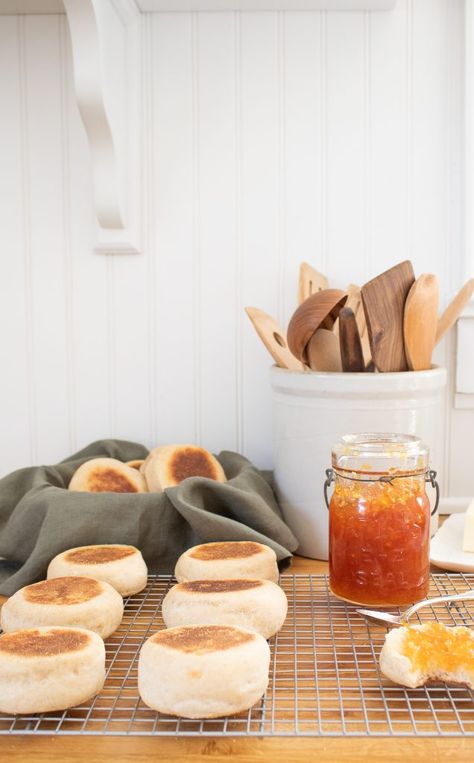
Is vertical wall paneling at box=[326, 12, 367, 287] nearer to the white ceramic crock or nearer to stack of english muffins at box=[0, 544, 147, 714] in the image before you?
the white ceramic crock

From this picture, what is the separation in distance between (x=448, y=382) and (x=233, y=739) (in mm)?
807

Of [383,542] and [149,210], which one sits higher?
[149,210]

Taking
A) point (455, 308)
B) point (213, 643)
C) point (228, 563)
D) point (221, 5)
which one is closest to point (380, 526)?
point (228, 563)

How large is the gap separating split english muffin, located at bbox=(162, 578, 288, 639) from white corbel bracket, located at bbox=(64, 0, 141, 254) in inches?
25.6

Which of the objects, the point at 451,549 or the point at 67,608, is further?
the point at 451,549

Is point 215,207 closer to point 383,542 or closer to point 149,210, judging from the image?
point 149,210

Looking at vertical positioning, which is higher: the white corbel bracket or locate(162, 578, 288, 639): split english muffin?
the white corbel bracket

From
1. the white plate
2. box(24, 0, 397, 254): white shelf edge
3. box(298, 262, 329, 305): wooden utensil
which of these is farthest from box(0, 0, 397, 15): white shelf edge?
the white plate

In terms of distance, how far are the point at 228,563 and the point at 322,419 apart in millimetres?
260

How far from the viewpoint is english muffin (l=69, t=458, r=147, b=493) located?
1.11 m

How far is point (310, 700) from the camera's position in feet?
2.29

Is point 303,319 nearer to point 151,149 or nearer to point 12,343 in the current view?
point 151,149

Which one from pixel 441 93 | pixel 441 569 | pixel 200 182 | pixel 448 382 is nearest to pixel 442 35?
pixel 441 93

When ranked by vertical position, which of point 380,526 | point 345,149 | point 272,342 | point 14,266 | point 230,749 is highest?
point 345,149
